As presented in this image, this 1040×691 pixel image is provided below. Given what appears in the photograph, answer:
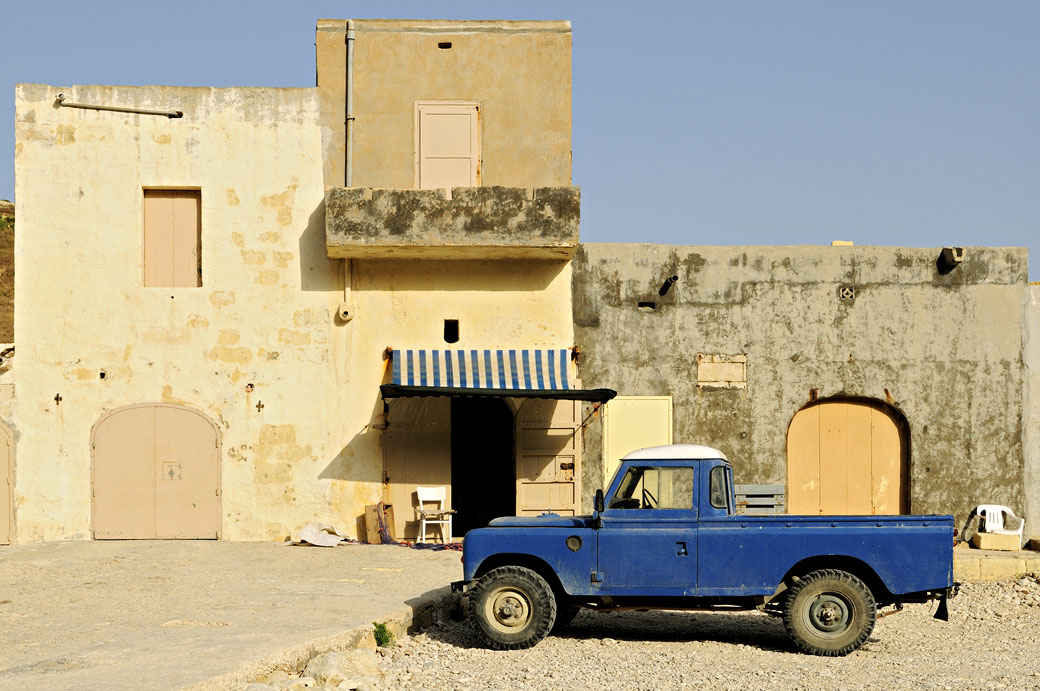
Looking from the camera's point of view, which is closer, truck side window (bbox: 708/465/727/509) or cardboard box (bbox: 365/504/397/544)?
truck side window (bbox: 708/465/727/509)

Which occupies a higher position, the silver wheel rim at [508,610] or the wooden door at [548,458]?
the wooden door at [548,458]

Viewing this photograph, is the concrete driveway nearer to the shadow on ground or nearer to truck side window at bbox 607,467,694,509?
the shadow on ground

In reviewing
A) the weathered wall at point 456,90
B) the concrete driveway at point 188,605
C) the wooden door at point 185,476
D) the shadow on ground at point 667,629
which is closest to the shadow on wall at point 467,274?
the weathered wall at point 456,90

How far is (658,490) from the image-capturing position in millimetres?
11492

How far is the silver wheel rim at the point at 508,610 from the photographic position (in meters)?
11.4

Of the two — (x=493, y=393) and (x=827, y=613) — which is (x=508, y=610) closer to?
(x=827, y=613)

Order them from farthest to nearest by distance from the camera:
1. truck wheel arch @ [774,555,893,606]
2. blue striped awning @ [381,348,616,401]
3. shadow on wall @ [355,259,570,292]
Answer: shadow on wall @ [355,259,570,292] < blue striped awning @ [381,348,616,401] < truck wheel arch @ [774,555,893,606]

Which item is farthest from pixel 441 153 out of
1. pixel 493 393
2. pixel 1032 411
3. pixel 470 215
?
pixel 1032 411

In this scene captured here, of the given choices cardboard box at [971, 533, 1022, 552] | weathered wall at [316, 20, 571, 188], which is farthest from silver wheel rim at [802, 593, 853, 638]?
weathered wall at [316, 20, 571, 188]

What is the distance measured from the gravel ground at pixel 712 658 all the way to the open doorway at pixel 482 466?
327 inches

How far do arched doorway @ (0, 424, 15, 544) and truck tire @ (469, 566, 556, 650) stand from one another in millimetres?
9852

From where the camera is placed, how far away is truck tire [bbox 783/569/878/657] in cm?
1109

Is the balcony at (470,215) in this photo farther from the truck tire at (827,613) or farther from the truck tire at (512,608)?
the truck tire at (827,613)

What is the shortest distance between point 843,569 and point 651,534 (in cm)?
183
